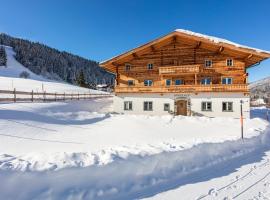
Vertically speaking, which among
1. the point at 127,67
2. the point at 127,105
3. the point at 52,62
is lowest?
the point at 127,105

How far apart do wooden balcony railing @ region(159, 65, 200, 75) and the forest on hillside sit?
326 feet

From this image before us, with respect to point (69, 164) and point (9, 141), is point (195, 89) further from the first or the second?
point (69, 164)

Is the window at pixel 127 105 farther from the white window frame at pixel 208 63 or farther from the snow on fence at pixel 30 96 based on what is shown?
the snow on fence at pixel 30 96

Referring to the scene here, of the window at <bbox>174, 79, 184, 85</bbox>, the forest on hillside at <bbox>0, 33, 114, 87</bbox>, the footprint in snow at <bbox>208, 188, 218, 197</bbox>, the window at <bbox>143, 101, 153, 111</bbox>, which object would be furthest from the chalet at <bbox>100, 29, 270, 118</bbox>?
the forest on hillside at <bbox>0, 33, 114, 87</bbox>

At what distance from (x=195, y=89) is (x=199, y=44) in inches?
209

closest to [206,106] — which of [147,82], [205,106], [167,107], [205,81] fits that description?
[205,106]

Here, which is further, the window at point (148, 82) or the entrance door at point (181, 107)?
the window at point (148, 82)

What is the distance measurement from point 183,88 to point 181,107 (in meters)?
2.18

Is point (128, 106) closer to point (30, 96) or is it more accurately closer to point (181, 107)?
point (181, 107)

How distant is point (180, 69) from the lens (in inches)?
999

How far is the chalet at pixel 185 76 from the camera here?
23.9m

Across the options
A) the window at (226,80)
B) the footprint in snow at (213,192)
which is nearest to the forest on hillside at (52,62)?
the window at (226,80)

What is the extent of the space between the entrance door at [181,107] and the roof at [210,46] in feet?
22.6

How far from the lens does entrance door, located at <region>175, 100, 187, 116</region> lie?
2555cm
